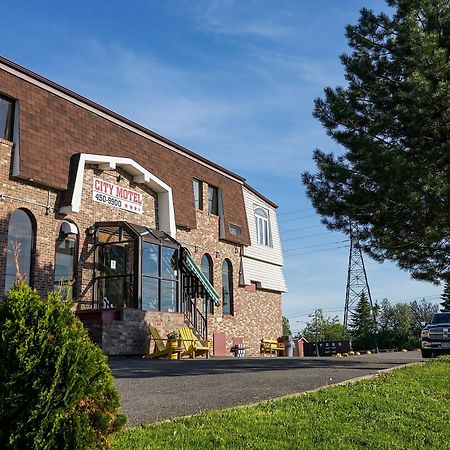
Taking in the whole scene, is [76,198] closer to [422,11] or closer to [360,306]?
[422,11]

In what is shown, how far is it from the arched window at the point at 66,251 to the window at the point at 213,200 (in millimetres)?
8905

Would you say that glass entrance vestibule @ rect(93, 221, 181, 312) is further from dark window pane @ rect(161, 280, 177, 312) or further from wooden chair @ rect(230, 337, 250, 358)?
wooden chair @ rect(230, 337, 250, 358)

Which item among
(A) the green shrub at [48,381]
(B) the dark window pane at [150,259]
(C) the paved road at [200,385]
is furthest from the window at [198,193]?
(A) the green shrub at [48,381]

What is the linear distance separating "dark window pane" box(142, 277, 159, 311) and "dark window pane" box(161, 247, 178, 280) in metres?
0.57

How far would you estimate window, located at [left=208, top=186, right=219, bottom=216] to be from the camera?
26.1m

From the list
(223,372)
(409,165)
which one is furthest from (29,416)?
(409,165)

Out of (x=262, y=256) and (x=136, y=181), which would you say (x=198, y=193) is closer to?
(x=136, y=181)

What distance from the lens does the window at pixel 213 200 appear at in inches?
1028

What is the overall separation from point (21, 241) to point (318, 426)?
474 inches

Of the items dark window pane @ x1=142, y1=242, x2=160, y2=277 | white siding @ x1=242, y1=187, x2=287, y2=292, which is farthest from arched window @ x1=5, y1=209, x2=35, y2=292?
white siding @ x1=242, y1=187, x2=287, y2=292

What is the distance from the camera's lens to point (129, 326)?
705 inches

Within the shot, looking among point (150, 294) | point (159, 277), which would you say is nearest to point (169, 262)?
point (159, 277)

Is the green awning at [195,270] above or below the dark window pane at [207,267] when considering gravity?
below

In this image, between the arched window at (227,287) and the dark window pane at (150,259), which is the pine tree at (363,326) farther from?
the dark window pane at (150,259)
